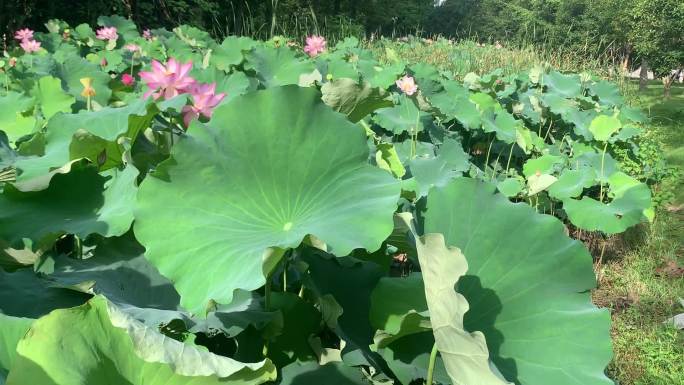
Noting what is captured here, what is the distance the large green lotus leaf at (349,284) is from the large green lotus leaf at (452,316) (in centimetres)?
21

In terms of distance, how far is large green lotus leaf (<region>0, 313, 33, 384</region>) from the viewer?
508 mm

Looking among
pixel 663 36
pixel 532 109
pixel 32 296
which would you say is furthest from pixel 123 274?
pixel 663 36

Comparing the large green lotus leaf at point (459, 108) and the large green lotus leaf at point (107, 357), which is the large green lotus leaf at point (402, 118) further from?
the large green lotus leaf at point (107, 357)

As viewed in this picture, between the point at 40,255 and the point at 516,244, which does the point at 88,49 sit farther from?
the point at 516,244

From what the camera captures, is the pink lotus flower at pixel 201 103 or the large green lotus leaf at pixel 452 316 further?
the pink lotus flower at pixel 201 103

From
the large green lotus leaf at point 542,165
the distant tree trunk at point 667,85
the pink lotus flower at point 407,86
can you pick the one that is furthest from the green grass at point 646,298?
the distant tree trunk at point 667,85

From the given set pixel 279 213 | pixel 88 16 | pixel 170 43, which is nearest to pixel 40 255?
pixel 279 213

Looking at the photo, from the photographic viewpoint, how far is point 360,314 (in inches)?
33.7

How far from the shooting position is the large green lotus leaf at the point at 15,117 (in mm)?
1441

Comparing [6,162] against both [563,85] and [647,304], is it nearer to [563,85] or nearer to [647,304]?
[647,304]

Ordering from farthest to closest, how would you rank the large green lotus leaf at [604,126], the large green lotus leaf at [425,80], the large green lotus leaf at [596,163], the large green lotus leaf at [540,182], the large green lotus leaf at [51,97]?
the large green lotus leaf at [604,126] → the large green lotus leaf at [425,80] → the large green lotus leaf at [596,163] → the large green lotus leaf at [540,182] → the large green lotus leaf at [51,97]

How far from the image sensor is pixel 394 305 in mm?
760

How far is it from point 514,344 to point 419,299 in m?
0.12

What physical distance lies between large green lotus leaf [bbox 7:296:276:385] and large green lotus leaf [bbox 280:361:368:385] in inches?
6.8
